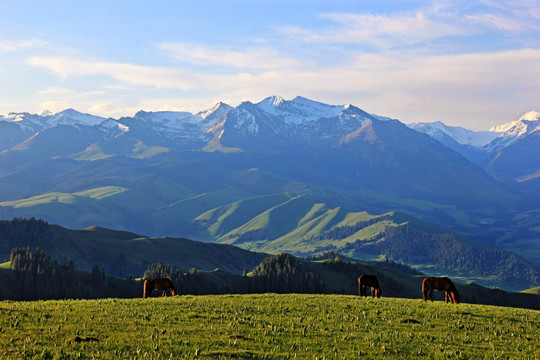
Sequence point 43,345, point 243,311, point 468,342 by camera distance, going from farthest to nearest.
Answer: point 243,311
point 468,342
point 43,345

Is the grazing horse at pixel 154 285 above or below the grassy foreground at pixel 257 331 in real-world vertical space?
below

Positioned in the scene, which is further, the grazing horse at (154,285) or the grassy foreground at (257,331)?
the grazing horse at (154,285)

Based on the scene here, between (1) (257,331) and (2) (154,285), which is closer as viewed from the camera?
(1) (257,331)

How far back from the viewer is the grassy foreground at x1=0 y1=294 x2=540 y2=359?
29.0 meters

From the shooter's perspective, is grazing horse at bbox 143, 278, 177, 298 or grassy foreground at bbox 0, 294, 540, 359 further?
grazing horse at bbox 143, 278, 177, 298

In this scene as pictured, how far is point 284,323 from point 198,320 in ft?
18.0

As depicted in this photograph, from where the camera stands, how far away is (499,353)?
1286 inches

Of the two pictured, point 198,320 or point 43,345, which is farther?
point 198,320

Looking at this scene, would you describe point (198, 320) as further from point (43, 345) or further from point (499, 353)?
point (499, 353)

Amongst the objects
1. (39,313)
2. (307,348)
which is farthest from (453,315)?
(39,313)

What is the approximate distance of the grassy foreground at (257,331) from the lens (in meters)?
29.0

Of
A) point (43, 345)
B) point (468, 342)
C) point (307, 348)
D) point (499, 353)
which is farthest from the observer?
point (468, 342)

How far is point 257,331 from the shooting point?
34.7 metres

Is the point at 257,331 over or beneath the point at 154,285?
over
